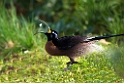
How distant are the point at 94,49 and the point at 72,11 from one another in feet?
12.7

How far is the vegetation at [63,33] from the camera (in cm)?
410

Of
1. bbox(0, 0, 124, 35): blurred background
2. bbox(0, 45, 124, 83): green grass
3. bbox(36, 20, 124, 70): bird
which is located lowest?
bbox(0, 45, 124, 83): green grass

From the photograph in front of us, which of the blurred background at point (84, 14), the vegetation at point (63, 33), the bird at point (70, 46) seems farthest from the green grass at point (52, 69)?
the blurred background at point (84, 14)

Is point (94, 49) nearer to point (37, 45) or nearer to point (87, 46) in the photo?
point (87, 46)

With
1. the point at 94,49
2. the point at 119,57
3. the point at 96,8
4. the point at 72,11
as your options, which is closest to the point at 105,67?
the point at 94,49

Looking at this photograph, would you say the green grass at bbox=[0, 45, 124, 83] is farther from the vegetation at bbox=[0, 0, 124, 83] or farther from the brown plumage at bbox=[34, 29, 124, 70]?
the brown plumage at bbox=[34, 29, 124, 70]

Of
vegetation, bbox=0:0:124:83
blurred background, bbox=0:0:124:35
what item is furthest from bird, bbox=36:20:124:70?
blurred background, bbox=0:0:124:35

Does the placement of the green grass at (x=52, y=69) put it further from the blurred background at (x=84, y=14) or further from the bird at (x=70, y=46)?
the blurred background at (x=84, y=14)

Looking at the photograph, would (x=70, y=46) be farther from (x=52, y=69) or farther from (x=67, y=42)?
(x=52, y=69)

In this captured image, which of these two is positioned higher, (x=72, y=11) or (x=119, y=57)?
(x=72, y=11)

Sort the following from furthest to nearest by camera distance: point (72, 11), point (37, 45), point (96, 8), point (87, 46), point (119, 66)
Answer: point (72, 11) → point (96, 8) → point (37, 45) → point (87, 46) → point (119, 66)

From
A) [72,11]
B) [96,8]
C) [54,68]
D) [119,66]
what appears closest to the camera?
[119,66]

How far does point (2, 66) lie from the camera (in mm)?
5145

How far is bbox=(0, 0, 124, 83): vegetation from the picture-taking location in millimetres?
4098
